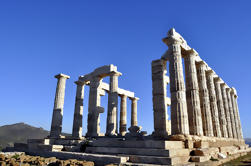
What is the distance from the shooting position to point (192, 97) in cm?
1880

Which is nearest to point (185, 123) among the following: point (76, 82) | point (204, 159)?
point (204, 159)

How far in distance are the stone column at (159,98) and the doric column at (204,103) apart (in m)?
5.34

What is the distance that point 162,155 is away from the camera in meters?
11.5

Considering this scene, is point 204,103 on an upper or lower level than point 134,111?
lower

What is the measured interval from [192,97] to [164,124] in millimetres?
3963

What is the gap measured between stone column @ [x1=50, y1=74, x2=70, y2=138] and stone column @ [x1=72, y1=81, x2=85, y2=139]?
2.01m

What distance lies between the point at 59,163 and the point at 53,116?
60.2ft

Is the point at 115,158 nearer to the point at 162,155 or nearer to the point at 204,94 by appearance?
the point at 162,155

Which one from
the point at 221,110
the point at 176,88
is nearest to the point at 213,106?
the point at 221,110

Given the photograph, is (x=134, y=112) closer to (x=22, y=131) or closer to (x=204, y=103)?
(x=204, y=103)

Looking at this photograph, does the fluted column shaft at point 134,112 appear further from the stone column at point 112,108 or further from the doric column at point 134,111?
the stone column at point 112,108

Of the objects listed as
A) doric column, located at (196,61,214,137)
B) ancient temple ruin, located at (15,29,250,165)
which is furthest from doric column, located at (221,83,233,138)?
doric column, located at (196,61,214,137)

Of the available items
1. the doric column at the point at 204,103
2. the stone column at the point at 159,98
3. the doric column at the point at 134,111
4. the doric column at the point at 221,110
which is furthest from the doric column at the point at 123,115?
the stone column at the point at 159,98

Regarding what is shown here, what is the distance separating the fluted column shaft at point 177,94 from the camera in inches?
626
